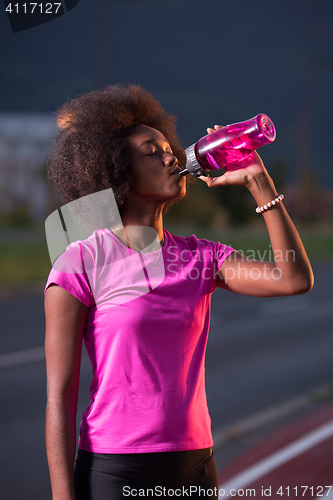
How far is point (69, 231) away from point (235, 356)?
17.1 ft

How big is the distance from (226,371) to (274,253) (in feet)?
15.2

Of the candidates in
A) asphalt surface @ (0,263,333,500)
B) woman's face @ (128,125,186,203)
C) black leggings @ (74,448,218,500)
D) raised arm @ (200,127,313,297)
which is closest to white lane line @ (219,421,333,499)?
asphalt surface @ (0,263,333,500)

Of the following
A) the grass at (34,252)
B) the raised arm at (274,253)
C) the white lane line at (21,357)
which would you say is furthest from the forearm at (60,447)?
the grass at (34,252)

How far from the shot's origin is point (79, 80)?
2000mm

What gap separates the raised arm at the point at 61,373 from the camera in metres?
1.22

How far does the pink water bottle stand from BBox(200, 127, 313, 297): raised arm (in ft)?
0.12

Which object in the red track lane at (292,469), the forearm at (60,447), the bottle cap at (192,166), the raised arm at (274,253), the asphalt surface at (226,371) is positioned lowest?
the red track lane at (292,469)

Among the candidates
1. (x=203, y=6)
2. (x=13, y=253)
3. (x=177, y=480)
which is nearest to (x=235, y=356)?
(x=203, y=6)

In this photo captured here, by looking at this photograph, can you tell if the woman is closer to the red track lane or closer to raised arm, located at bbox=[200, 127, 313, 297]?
raised arm, located at bbox=[200, 127, 313, 297]

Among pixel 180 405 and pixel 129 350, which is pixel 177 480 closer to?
pixel 180 405

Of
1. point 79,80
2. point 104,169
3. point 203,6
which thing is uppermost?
point 203,6

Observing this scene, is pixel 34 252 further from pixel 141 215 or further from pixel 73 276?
pixel 73 276

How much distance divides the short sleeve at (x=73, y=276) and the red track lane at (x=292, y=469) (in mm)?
2223

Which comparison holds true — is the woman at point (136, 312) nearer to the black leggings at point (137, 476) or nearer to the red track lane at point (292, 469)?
the black leggings at point (137, 476)
